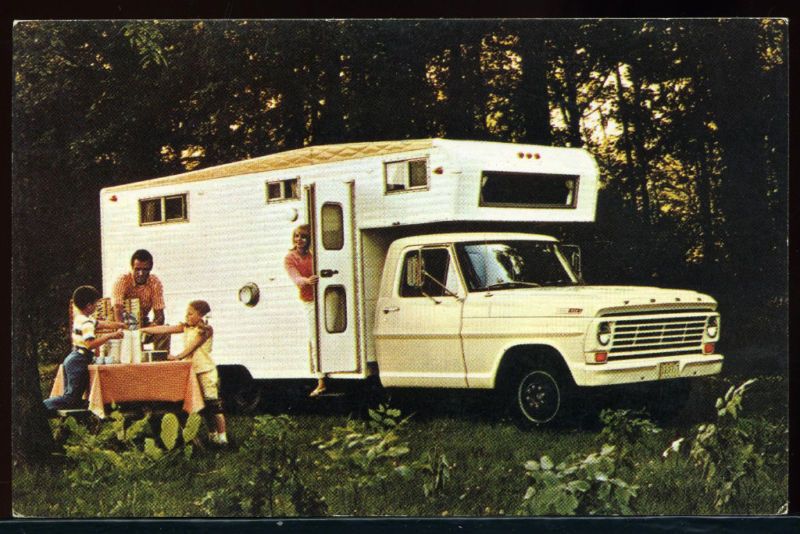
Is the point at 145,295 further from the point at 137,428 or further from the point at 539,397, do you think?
the point at 539,397

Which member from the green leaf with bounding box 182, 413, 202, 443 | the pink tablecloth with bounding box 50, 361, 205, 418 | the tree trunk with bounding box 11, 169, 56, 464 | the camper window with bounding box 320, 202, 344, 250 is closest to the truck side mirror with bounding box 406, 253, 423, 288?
the camper window with bounding box 320, 202, 344, 250

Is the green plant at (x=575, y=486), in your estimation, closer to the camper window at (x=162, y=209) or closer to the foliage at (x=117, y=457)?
the foliage at (x=117, y=457)

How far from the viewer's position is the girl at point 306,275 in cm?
741

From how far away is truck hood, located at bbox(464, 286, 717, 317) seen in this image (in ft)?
23.2

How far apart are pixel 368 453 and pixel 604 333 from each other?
1.76 m

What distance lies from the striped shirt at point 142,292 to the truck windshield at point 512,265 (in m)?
2.12

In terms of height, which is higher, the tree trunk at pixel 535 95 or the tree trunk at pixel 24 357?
the tree trunk at pixel 535 95

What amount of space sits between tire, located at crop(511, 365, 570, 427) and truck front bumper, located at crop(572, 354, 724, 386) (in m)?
0.15

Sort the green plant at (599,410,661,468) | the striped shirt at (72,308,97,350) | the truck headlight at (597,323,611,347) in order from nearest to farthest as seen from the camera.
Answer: the truck headlight at (597,323,611,347) < the green plant at (599,410,661,468) < the striped shirt at (72,308,97,350)

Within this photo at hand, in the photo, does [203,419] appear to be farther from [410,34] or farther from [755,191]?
[755,191]

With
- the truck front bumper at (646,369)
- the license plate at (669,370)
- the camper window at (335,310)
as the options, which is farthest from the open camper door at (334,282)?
the license plate at (669,370)

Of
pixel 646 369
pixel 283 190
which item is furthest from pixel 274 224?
pixel 646 369

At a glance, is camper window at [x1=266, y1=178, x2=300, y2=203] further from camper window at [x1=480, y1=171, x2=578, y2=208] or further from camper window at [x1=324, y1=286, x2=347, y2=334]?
camper window at [x1=480, y1=171, x2=578, y2=208]

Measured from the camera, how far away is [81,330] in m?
7.59
